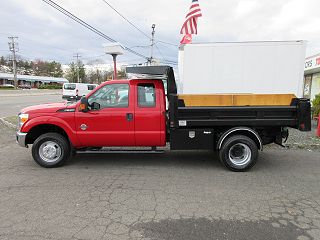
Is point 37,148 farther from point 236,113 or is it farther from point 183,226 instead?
point 236,113

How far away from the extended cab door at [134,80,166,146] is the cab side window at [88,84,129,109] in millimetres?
245

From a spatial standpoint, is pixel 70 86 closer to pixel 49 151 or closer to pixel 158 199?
pixel 49 151

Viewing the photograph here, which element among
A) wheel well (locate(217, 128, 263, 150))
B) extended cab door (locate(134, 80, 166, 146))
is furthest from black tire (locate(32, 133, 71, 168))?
wheel well (locate(217, 128, 263, 150))

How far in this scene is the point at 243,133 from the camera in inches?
218

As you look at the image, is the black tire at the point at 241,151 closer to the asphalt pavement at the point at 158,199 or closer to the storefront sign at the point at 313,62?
Answer: the asphalt pavement at the point at 158,199

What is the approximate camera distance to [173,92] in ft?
19.0

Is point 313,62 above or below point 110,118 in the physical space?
above

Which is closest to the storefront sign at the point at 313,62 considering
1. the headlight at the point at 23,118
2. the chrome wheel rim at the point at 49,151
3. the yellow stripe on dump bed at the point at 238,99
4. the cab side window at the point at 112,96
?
the yellow stripe on dump bed at the point at 238,99

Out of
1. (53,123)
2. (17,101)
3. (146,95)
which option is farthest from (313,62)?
(17,101)

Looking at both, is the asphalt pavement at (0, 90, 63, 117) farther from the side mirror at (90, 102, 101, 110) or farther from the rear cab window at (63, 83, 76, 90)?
the side mirror at (90, 102, 101, 110)

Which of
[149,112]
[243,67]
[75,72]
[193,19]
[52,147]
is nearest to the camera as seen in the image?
[149,112]

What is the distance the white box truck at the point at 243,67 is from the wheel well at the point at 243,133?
180 centimetres

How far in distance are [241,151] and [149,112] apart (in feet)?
6.83

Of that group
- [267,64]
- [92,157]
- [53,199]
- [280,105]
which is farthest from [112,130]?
[267,64]
